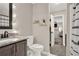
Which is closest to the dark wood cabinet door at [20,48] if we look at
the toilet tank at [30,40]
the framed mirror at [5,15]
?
the toilet tank at [30,40]

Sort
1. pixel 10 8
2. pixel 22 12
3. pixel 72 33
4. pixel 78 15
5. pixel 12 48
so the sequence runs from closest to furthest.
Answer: pixel 12 48, pixel 78 15, pixel 72 33, pixel 22 12, pixel 10 8

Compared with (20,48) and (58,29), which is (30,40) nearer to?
(20,48)

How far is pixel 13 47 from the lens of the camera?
155cm

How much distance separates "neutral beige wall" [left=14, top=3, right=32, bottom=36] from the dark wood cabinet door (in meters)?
0.23

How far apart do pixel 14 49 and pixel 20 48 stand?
0.21 meters

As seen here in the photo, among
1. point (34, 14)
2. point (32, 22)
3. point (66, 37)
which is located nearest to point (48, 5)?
point (34, 14)

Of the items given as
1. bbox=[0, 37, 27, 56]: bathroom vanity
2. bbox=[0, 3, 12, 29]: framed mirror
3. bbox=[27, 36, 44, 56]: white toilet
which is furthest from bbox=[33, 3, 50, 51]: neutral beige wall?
bbox=[0, 3, 12, 29]: framed mirror

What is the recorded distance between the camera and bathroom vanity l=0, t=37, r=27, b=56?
135 cm

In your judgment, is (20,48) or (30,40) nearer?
(20,48)

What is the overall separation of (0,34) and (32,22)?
0.70m

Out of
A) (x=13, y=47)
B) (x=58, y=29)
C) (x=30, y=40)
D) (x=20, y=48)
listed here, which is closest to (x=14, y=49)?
(x=13, y=47)

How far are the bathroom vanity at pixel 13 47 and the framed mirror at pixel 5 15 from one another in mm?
520

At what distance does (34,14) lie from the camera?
6.88 feet

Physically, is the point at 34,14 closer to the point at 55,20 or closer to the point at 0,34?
the point at 55,20
